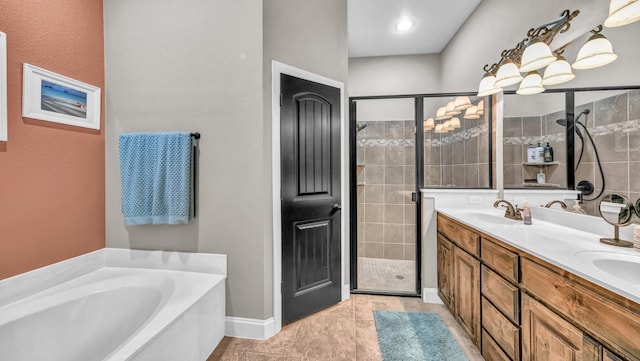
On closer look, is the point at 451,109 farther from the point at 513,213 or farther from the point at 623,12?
the point at 623,12

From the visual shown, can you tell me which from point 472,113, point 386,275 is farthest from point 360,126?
point 386,275

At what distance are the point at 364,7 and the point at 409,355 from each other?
329 centimetres

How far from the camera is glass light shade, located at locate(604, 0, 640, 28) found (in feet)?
3.81

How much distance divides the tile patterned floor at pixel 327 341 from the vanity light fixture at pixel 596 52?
1.89 m

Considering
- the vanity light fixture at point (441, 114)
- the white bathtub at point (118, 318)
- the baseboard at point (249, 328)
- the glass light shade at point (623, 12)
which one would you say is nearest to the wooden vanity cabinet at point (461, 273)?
the vanity light fixture at point (441, 114)

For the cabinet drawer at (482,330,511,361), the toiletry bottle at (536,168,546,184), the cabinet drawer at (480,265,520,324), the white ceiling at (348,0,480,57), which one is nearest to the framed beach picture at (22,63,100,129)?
the white ceiling at (348,0,480,57)

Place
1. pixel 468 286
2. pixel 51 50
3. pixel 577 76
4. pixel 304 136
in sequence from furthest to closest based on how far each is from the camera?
pixel 304 136, pixel 468 286, pixel 51 50, pixel 577 76

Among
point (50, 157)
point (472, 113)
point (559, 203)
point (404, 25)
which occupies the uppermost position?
point (404, 25)

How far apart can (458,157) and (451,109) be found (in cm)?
49

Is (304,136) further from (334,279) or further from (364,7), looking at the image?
(364,7)

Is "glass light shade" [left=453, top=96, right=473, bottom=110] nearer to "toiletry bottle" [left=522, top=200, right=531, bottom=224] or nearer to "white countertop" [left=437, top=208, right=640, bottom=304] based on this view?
"toiletry bottle" [left=522, top=200, right=531, bottom=224]

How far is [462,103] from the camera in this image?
100 inches

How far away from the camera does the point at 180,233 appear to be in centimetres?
203

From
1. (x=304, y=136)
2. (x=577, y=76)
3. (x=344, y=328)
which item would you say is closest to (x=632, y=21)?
(x=577, y=76)
